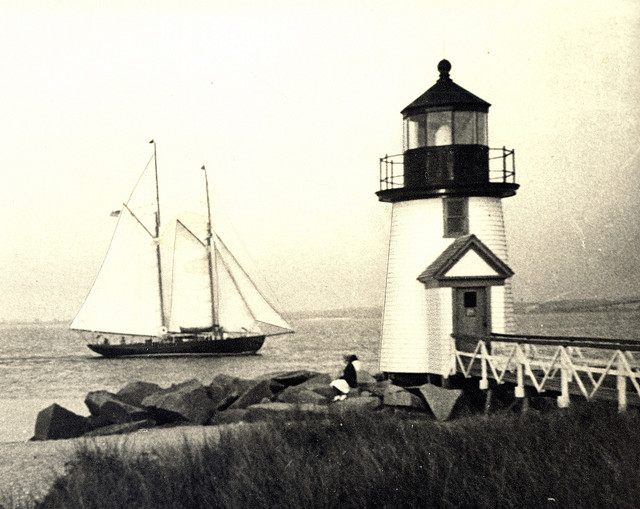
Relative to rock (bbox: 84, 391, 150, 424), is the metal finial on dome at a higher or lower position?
higher

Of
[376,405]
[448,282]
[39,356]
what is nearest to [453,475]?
[376,405]

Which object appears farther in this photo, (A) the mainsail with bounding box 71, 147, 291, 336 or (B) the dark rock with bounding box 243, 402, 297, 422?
(A) the mainsail with bounding box 71, 147, 291, 336

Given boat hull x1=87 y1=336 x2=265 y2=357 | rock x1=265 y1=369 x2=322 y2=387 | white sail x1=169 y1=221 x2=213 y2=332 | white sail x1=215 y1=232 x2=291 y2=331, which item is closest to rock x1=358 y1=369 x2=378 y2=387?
rock x1=265 y1=369 x2=322 y2=387

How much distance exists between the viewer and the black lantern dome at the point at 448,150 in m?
18.7

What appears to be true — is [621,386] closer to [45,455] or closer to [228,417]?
[228,417]

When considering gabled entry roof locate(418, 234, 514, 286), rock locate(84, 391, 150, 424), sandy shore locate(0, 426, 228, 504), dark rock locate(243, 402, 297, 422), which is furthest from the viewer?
gabled entry roof locate(418, 234, 514, 286)

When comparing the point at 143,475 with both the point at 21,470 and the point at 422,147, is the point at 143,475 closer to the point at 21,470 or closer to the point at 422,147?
the point at 21,470

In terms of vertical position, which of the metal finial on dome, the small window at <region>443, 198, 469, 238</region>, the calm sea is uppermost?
the metal finial on dome

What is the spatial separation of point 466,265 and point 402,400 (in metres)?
2.95

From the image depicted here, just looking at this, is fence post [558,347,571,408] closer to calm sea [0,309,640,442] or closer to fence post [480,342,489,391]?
fence post [480,342,489,391]

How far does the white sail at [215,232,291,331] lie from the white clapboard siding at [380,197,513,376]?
32605 mm

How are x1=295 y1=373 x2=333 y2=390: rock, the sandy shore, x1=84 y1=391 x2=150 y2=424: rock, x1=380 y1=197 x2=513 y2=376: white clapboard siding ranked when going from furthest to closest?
x1=295 y1=373 x2=333 y2=390: rock < x1=380 y1=197 x2=513 y2=376: white clapboard siding < x1=84 y1=391 x2=150 y2=424: rock < the sandy shore

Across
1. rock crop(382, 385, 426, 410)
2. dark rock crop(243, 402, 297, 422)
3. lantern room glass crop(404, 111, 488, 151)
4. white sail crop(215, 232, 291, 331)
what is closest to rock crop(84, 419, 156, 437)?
dark rock crop(243, 402, 297, 422)

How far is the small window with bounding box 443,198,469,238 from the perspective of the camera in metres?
18.8
